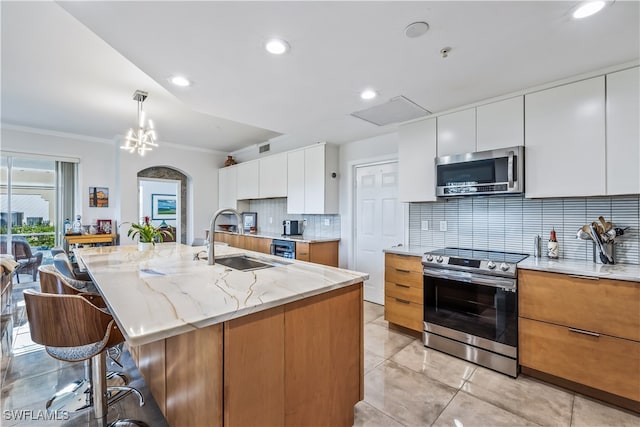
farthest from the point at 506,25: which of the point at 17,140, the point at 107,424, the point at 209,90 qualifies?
the point at 17,140

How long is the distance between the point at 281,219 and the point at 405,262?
9.47 ft

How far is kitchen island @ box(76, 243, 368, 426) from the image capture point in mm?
1085

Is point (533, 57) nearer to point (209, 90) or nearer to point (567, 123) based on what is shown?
point (567, 123)

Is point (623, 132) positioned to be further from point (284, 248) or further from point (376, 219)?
point (284, 248)

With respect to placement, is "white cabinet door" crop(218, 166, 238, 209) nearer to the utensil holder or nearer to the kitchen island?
the kitchen island

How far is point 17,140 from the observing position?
450cm

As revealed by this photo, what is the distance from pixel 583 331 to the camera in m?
1.90

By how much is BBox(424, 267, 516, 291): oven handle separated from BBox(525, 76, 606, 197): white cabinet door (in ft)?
2.51

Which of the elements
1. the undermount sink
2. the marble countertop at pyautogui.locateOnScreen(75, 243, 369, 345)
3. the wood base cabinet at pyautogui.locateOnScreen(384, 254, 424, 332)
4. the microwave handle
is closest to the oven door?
the wood base cabinet at pyautogui.locateOnScreen(384, 254, 424, 332)

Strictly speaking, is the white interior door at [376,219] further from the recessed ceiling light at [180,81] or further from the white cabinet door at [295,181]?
the recessed ceiling light at [180,81]

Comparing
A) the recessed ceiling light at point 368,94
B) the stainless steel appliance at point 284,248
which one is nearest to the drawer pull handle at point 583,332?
the recessed ceiling light at point 368,94

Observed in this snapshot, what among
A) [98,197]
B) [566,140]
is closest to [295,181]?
[566,140]

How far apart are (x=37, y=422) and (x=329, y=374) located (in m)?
1.76

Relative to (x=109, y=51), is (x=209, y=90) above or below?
below
